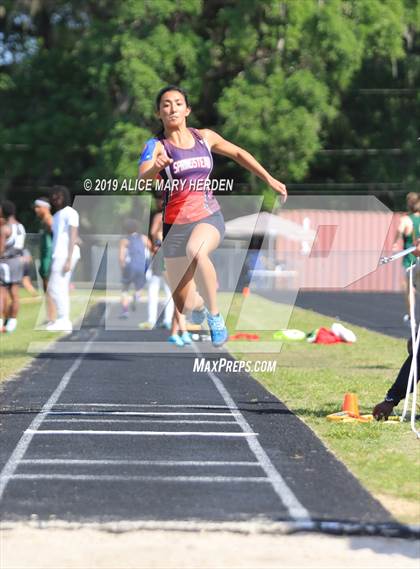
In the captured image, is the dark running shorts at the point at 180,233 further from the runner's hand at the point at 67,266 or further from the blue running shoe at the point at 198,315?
the runner's hand at the point at 67,266

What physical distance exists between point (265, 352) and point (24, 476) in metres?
10.0

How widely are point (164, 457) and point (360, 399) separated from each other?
359 centimetres

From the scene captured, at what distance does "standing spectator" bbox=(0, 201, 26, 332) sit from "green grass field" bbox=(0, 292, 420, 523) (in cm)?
57

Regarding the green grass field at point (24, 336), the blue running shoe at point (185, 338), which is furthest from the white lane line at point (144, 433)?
the blue running shoe at point (185, 338)

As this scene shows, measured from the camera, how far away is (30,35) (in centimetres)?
5200

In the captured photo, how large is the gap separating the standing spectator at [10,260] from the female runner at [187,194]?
1004cm

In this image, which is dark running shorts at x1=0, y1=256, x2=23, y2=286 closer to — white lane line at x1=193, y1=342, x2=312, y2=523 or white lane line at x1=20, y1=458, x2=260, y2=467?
white lane line at x1=193, y1=342, x2=312, y2=523

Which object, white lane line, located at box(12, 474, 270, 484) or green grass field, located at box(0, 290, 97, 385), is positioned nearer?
white lane line, located at box(12, 474, 270, 484)

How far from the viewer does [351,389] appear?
12469mm

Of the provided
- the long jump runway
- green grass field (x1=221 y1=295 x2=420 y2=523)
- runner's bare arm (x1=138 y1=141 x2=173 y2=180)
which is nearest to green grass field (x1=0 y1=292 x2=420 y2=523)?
green grass field (x1=221 y1=295 x2=420 y2=523)

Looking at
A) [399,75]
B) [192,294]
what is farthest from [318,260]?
[192,294]

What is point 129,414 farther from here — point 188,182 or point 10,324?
point 10,324

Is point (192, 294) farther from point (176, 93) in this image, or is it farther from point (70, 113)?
point (70, 113)

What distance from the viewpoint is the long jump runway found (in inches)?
264
